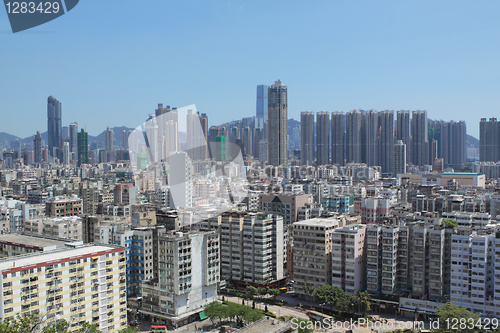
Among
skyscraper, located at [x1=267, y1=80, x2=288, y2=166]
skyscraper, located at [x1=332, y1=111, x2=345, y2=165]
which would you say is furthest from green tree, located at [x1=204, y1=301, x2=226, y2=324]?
skyscraper, located at [x1=332, y1=111, x2=345, y2=165]

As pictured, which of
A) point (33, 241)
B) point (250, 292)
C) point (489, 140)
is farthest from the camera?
point (489, 140)

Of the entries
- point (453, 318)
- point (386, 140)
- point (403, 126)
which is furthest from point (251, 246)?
point (403, 126)

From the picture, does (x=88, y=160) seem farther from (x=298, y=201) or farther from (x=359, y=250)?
(x=359, y=250)

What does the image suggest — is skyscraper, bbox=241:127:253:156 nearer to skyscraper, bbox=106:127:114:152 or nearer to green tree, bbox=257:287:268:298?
skyscraper, bbox=106:127:114:152

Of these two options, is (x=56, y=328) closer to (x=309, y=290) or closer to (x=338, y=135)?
(x=309, y=290)

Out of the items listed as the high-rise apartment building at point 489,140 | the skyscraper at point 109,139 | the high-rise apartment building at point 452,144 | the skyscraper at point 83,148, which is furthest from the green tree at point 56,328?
the skyscraper at point 109,139

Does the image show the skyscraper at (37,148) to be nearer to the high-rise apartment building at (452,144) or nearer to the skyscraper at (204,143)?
the high-rise apartment building at (452,144)
